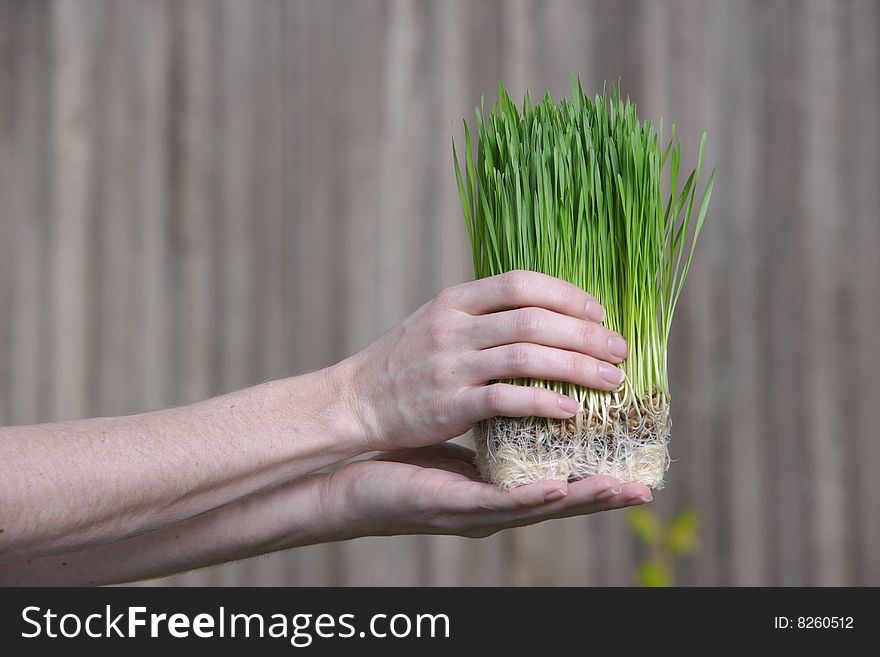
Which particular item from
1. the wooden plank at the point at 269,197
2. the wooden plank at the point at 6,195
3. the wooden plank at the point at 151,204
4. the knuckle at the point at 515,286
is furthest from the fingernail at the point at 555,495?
the wooden plank at the point at 6,195

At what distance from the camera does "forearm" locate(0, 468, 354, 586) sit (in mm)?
1062

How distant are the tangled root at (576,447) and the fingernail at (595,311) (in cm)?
11

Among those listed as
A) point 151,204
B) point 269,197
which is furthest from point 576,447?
point 151,204

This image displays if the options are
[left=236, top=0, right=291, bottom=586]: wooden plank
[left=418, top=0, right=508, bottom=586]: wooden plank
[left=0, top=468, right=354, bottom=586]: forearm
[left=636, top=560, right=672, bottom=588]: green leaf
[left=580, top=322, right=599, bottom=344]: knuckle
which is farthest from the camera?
[left=236, top=0, right=291, bottom=586]: wooden plank

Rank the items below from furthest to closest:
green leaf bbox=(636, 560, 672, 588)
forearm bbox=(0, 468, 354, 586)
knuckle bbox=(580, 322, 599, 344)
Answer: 1. green leaf bbox=(636, 560, 672, 588)
2. forearm bbox=(0, 468, 354, 586)
3. knuckle bbox=(580, 322, 599, 344)

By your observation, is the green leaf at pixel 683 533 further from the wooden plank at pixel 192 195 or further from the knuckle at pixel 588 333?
the wooden plank at pixel 192 195

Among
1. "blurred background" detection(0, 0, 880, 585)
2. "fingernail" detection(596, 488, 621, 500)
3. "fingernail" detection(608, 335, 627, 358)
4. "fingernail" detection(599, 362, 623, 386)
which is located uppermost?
"blurred background" detection(0, 0, 880, 585)

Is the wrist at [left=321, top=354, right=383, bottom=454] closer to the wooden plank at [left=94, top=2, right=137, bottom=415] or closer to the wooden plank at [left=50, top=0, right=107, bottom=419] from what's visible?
the wooden plank at [left=94, top=2, right=137, bottom=415]

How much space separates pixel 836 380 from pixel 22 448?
5.70 feet

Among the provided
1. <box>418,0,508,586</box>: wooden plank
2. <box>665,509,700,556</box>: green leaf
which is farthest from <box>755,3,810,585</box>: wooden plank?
<box>418,0,508,586</box>: wooden plank

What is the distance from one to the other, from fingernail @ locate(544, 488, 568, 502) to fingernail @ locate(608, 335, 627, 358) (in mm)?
177

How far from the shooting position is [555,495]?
86 cm

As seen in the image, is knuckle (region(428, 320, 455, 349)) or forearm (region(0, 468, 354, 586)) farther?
forearm (region(0, 468, 354, 586))

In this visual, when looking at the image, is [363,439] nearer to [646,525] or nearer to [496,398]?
[496,398]
